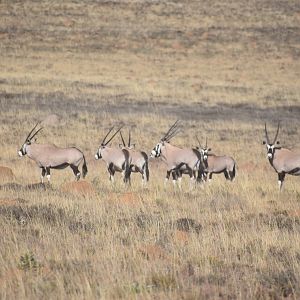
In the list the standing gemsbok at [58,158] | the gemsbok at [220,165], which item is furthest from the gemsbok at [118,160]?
the gemsbok at [220,165]

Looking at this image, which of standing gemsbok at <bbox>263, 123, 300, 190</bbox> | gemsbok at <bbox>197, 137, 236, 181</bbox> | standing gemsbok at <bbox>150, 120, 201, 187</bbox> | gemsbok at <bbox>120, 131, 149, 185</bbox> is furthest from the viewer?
gemsbok at <bbox>197, 137, 236, 181</bbox>

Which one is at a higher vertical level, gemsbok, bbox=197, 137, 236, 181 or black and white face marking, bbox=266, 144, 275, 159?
black and white face marking, bbox=266, 144, 275, 159

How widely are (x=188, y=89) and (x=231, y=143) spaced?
15.4m

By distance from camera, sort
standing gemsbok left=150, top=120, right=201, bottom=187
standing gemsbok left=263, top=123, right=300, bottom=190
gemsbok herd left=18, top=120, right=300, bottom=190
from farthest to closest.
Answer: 1. standing gemsbok left=150, top=120, right=201, bottom=187
2. gemsbok herd left=18, top=120, right=300, bottom=190
3. standing gemsbok left=263, top=123, right=300, bottom=190

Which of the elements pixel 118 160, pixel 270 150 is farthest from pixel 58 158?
pixel 270 150

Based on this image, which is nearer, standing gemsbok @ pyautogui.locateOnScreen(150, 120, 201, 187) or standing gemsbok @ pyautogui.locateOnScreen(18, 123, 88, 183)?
standing gemsbok @ pyautogui.locateOnScreen(18, 123, 88, 183)

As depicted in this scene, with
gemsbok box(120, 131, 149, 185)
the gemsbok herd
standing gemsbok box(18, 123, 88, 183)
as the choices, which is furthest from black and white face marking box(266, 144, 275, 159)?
standing gemsbok box(18, 123, 88, 183)

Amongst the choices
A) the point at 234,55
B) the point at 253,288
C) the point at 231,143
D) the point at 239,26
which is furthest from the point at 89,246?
the point at 239,26

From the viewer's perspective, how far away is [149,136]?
27.1 metres

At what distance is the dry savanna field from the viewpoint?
6.46 metres

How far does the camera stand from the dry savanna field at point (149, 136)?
646 cm

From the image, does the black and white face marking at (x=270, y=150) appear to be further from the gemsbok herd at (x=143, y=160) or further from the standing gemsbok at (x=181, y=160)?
the standing gemsbok at (x=181, y=160)

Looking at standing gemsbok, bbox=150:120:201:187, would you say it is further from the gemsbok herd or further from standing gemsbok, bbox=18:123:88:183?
standing gemsbok, bbox=18:123:88:183

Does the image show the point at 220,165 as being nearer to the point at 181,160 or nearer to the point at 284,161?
the point at 181,160
